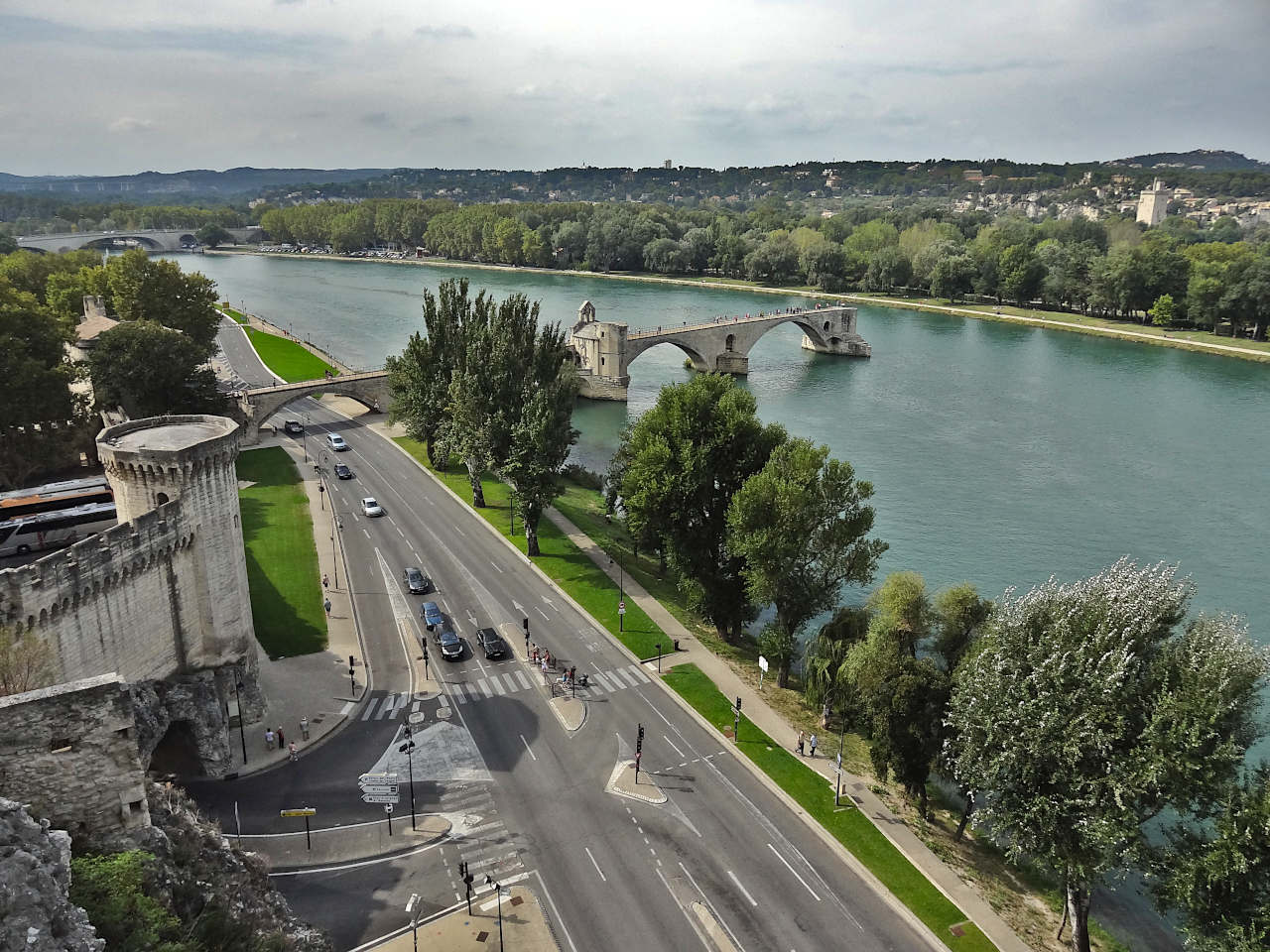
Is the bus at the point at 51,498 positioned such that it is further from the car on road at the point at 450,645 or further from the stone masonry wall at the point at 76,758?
the stone masonry wall at the point at 76,758

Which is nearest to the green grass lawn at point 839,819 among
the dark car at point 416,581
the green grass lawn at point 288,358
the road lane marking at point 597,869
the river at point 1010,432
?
the road lane marking at point 597,869

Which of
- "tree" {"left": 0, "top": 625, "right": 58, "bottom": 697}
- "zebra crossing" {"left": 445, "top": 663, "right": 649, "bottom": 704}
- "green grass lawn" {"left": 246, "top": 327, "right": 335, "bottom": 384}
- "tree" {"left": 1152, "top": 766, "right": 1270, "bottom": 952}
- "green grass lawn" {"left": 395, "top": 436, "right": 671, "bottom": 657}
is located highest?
"tree" {"left": 0, "top": 625, "right": 58, "bottom": 697}

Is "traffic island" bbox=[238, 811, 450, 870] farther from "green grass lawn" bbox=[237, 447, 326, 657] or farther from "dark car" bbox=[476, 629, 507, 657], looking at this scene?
"green grass lawn" bbox=[237, 447, 326, 657]

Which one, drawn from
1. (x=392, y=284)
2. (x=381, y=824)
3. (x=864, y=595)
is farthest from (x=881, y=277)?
(x=381, y=824)

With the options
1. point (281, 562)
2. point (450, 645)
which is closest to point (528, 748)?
point (450, 645)

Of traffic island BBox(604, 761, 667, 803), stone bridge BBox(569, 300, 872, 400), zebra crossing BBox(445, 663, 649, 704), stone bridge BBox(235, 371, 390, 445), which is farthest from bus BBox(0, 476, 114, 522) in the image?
stone bridge BBox(569, 300, 872, 400)
